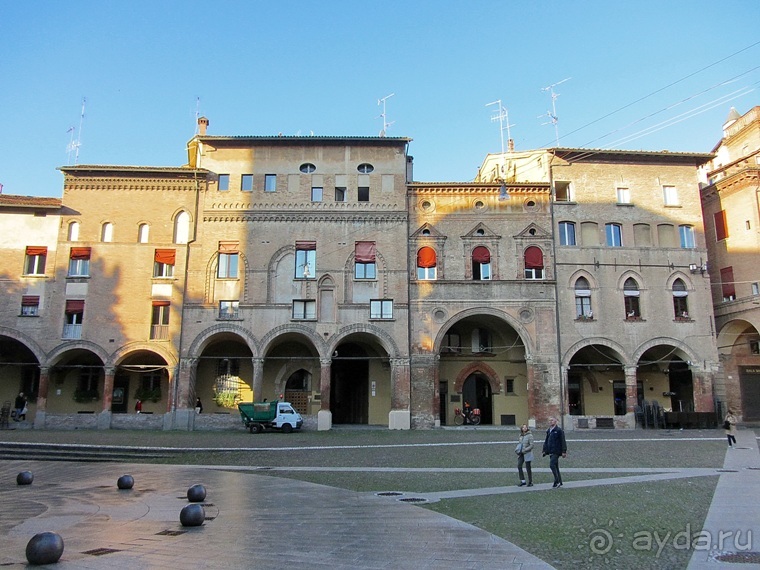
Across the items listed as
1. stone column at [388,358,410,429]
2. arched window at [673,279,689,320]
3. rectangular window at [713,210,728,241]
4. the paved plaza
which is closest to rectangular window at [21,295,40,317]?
stone column at [388,358,410,429]

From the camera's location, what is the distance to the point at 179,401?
31984 millimetres

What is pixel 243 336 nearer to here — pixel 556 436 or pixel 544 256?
pixel 544 256

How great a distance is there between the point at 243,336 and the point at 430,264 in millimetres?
11238

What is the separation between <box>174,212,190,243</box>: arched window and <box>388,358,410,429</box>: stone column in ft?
45.5

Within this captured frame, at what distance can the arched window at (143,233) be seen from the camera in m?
34.0

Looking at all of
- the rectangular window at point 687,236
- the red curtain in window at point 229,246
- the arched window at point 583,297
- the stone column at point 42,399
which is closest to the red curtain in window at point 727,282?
the rectangular window at point 687,236

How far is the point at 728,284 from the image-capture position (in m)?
36.2

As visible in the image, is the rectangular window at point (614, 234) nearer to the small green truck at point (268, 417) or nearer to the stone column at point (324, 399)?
the stone column at point (324, 399)

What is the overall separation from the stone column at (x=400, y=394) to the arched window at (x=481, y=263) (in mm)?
6518

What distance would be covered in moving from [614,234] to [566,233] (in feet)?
9.53

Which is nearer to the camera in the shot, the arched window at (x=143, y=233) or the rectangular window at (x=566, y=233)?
the arched window at (x=143, y=233)

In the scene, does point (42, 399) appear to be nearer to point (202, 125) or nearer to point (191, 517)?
point (202, 125)

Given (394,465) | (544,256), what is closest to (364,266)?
(544,256)

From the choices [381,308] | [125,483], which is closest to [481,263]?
[381,308]
